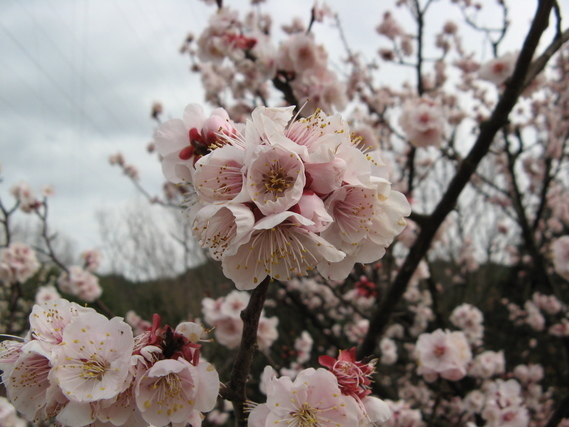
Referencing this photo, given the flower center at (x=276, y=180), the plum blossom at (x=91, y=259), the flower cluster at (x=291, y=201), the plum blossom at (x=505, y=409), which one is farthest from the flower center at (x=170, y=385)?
the plum blossom at (x=91, y=259)

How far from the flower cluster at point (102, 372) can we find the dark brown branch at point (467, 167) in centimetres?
131

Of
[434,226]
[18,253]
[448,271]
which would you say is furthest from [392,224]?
[448,271]

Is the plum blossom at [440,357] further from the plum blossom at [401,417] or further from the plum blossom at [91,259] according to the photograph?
the plum blossom at [91,259]

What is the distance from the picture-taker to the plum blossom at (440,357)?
210cm

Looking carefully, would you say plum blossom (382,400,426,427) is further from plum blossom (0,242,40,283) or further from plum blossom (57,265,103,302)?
plum blossom (0,242,40,283)

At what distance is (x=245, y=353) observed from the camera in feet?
2.75

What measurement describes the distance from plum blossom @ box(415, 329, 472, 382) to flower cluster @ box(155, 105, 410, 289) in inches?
65.3

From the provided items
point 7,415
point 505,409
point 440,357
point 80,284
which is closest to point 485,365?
point 505,409

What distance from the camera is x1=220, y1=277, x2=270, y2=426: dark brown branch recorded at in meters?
0.81

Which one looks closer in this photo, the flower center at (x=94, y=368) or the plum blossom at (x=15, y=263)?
the flower center at (x=94, y=368)

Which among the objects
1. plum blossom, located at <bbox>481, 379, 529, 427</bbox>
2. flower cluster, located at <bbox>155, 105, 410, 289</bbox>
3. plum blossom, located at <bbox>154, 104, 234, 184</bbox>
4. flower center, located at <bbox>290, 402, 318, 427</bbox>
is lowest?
flower center, located at <bbox>290, 402, 318, 427</bbox>

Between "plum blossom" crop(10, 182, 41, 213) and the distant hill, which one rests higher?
the distant hill

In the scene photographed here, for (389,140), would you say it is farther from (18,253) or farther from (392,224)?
(392,224)

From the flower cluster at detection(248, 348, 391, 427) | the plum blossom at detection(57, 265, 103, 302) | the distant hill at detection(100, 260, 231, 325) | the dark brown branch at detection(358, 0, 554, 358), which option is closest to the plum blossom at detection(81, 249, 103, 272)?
the plum blossom at detection(57, 265, 103, 302)
